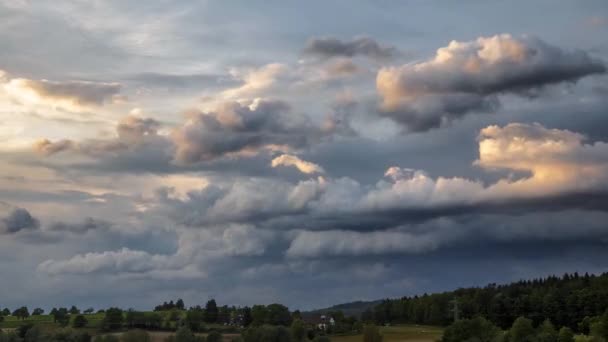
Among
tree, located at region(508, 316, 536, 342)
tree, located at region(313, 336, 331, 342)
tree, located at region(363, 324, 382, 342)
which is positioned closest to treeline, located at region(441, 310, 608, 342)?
tree, located at region(508, 316, 536, 342)

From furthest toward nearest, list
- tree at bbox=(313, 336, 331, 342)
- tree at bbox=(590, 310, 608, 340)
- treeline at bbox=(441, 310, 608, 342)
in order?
tree at bbox=(313, 336, 331, 342), tree at bbox=(590, 310, 608, 340), treeline at bbox=(441, 310, 608, 342)

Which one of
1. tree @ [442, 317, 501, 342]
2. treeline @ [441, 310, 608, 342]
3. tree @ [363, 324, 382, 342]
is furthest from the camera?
tree @ [363, 324, 382, 342]

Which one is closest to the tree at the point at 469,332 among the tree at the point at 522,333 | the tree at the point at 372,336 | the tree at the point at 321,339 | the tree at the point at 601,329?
the tree at the point at 522,333

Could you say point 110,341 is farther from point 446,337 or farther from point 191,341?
point 446,337

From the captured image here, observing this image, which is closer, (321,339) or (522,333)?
(522,333)

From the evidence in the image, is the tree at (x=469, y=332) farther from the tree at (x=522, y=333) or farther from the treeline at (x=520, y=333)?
the tree at (x=522, y=333)

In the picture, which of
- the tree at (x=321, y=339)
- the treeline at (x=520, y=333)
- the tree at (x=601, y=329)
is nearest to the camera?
the treeline at (x=520, y=333)

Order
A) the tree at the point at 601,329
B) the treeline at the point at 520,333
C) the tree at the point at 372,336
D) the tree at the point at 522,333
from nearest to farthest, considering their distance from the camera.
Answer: the treeline at the point at 520,333 → the tree at the point at 601,329 → the tree at the point at 522,333 → the tree at the point at 372,336

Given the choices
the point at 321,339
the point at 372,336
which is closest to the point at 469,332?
the point at 372,336

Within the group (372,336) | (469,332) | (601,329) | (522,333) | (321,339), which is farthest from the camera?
(372,336)

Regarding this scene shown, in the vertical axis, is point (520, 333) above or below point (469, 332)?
below

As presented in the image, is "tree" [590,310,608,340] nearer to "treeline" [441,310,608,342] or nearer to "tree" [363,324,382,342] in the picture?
"treeline" [441,310,608,342]

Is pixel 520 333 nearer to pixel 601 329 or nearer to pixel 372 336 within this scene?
pixel 601 329

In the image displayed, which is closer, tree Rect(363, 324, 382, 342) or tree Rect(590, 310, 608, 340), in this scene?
tree Rect(590, 310, 608, 340)
